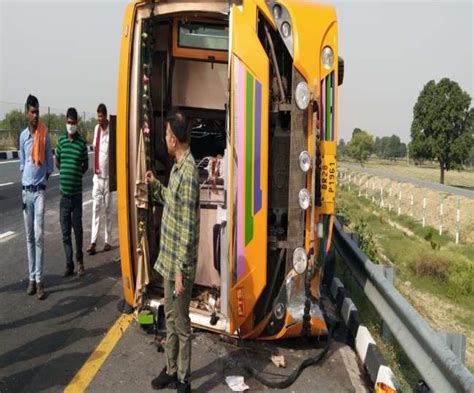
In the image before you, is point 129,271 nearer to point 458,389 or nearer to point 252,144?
point 252,144

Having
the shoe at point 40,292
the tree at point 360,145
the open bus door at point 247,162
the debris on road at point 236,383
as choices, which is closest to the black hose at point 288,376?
the debris on road at point 236,383

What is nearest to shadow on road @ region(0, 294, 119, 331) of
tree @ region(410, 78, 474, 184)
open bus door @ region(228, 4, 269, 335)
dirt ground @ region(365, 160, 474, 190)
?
open bus door @ region(228, 4, 269, 335)

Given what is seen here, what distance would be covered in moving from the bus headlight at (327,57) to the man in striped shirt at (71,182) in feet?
11.9

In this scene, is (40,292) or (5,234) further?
(5,234)

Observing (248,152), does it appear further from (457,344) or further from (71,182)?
(71,182)

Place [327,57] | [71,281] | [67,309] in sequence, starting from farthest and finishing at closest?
[71,281] → [67,309] → [327,57]

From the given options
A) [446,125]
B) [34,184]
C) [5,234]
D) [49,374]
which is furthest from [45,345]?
[446,125]

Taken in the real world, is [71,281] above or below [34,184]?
below

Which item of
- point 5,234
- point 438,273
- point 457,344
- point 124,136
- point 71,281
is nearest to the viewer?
point 457,344

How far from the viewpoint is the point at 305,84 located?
4.31 meters

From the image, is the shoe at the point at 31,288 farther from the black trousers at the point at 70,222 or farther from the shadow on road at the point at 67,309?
the black trousers at the point at 70,222

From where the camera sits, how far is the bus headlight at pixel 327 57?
176 inches

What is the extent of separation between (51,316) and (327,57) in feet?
12.1

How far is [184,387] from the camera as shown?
12.5ft
